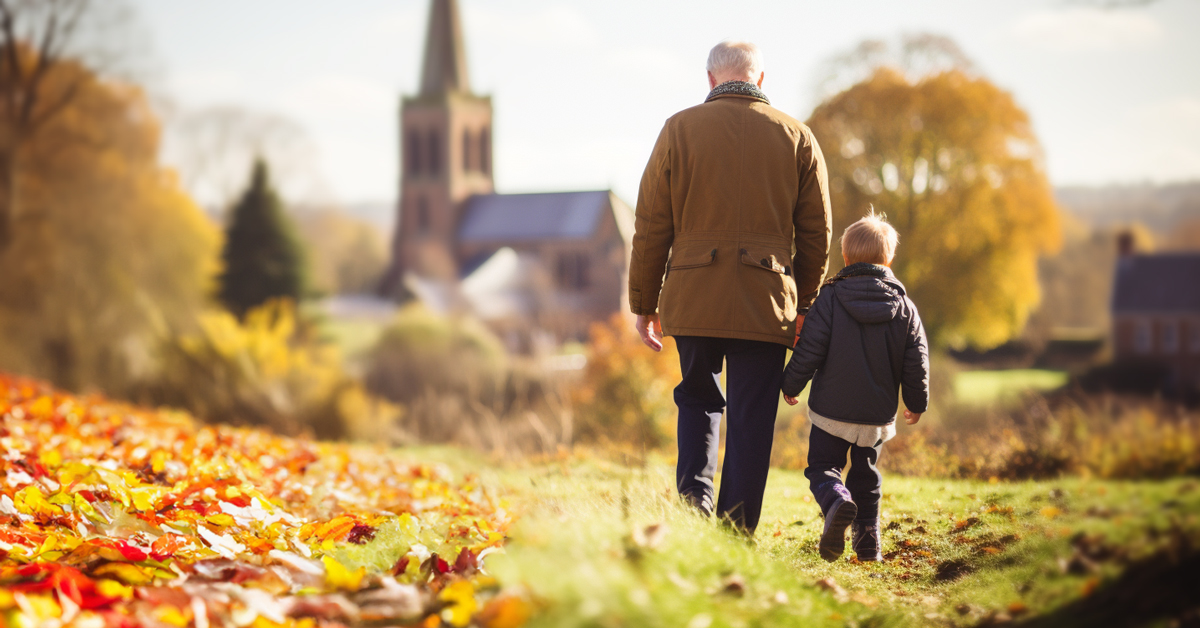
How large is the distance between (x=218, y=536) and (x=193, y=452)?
215cm

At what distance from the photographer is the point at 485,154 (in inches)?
2211

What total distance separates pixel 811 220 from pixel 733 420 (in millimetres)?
857

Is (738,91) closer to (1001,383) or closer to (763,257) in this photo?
(763,257)

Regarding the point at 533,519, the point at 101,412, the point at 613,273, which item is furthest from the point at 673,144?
the point at 613,273

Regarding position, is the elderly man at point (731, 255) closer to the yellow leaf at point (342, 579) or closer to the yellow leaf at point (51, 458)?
the yellow leaf at point (342, 579)

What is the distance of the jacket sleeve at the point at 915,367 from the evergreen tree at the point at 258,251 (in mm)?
26693

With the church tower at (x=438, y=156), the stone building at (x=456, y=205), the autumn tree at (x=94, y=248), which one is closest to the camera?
the autumn tree at (x=94, y=248)

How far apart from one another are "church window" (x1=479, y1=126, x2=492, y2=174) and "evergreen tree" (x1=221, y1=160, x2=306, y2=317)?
29112mm

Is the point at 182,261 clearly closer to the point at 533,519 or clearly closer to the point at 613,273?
the point at 613,273

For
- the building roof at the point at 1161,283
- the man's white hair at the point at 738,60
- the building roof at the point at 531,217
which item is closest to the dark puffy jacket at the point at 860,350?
the man's white hair at the point at 738,60

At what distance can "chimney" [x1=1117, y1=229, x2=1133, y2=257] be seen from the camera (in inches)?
434

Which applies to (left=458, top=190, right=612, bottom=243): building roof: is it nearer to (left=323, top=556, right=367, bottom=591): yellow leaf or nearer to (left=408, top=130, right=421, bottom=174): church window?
(left=408, top=130, right=421, bottom=174): church window

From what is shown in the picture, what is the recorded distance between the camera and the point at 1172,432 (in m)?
3.24

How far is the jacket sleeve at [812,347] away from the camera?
3221mm
